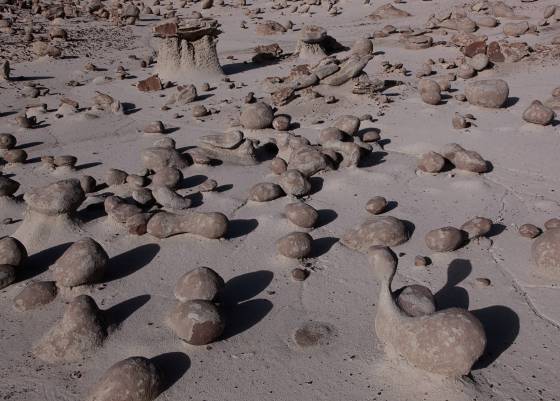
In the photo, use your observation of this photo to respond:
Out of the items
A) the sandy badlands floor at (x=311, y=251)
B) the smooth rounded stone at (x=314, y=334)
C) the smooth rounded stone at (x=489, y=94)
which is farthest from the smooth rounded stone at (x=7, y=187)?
the smooth rounded stone at (x=489, y=94)

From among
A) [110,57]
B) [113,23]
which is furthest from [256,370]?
[113,23]

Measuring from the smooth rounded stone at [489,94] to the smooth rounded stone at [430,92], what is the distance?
1.08 ft

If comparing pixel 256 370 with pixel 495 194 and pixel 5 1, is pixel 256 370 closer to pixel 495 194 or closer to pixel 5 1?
pixel 495 194

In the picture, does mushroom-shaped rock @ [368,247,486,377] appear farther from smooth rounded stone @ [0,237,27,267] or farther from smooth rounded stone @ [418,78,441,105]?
smooth rounded stone @ [418,78,441,105]

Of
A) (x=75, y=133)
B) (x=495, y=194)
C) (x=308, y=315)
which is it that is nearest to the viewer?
(x=308, y=315)

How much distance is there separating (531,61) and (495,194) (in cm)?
389

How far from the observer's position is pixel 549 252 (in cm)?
312

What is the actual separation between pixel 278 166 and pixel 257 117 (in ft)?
3.65

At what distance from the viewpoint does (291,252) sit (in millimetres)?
3402

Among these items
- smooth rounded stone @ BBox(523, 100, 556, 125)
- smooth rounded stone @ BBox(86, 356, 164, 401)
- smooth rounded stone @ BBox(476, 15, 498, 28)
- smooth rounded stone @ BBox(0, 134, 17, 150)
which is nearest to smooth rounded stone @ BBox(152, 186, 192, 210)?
smooth rounded stone @ BBox(86, 356, 164, 401)

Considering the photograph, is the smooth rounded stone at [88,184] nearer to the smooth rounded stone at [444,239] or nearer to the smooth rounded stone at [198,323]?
the smooth rounded stone at [198,323]

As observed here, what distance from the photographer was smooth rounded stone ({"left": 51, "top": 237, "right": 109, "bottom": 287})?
3170 mm

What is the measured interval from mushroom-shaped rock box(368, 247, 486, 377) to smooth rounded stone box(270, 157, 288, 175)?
2.25 m

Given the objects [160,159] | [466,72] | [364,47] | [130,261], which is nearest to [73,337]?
[130,261]
